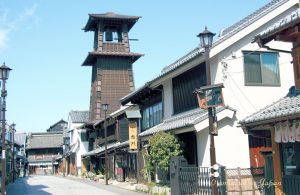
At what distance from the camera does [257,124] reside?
1284cm

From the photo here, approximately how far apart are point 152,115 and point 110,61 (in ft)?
80.5

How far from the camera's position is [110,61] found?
5072 cm

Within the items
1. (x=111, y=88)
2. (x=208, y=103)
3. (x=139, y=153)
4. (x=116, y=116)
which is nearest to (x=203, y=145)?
(x=208, y=103)

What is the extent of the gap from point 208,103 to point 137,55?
3895cm

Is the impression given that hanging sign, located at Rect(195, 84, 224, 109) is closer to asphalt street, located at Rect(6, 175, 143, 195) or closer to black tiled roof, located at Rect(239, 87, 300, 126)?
black tiled roof, located at Rect(239, 87, 300, 126)

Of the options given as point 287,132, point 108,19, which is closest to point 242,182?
point 287,132

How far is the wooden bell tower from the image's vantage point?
49.5 m

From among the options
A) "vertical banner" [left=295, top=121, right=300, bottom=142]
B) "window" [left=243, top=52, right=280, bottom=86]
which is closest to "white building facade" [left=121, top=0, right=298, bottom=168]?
"window" [left=243, top=52, right=280, bottom=86]

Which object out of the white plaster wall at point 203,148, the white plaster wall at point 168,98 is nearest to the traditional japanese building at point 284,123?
the white plaster wall at point 203,148

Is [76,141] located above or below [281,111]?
above

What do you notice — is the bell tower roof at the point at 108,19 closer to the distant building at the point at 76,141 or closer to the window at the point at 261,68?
the distant building at the point at 76,141

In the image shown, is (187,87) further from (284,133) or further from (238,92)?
(284,133)

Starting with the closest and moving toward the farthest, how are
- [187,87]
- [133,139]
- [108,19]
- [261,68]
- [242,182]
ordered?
[242,182], [261,68], [187,87], [133,139], [108,19]

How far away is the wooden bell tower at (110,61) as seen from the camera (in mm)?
49500
